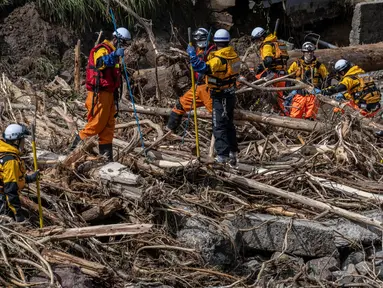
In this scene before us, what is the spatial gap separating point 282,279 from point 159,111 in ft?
12.1

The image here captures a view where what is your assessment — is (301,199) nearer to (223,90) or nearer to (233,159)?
(233,159)

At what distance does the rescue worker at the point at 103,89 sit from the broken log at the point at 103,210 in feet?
3.60

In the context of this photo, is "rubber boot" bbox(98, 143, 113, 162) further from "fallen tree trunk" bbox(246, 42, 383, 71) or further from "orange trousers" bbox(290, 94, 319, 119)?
"fallen tree trunk" bbox(246, 42, 383, 71)

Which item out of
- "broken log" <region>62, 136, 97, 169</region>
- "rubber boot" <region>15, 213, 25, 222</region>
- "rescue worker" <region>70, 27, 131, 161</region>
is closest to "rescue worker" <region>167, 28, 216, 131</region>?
"rescue worker" <region>70, 27, 131, 161</region>

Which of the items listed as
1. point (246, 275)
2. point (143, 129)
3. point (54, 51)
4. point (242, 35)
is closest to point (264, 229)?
point (246, 275)

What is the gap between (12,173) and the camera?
6586 mm

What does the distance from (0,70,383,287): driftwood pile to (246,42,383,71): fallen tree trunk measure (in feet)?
10.4

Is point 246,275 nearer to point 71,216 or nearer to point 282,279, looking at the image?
point 282,279

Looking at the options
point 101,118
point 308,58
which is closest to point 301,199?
point 101,118

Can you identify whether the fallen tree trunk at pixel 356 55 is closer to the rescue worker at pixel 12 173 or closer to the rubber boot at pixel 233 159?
the rubber boot at pixel 233 159

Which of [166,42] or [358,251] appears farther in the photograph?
[166,42]

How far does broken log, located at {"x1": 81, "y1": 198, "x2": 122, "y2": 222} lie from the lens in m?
7.21

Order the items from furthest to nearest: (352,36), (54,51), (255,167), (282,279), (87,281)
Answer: (352,36) < (54,51) < (255,167) < (282,279) < (87,281)

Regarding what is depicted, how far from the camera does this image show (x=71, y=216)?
282 inches
